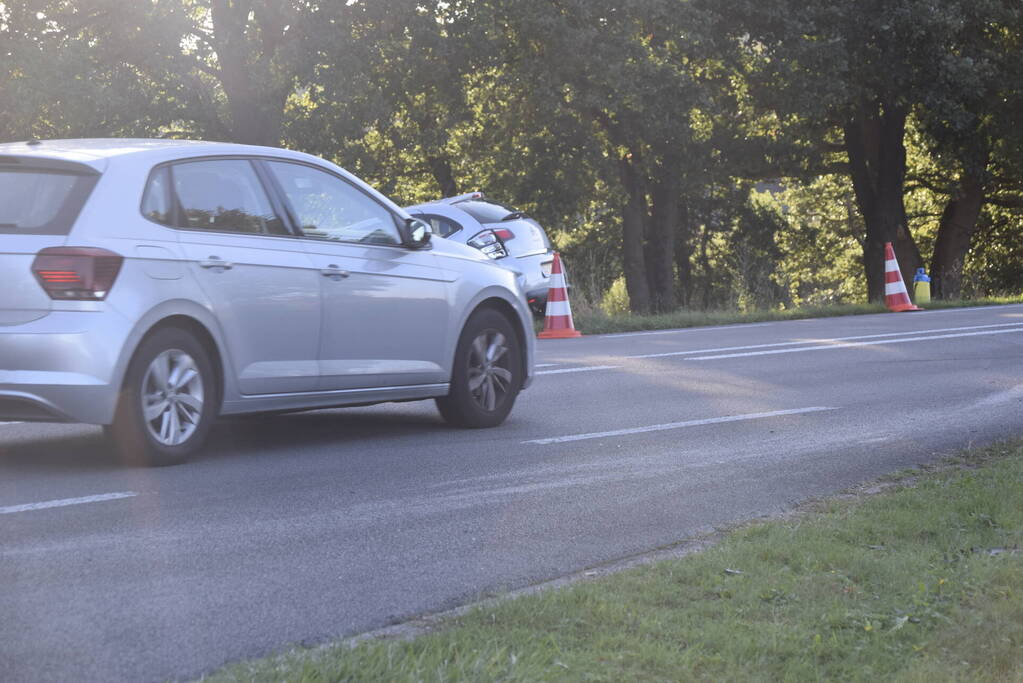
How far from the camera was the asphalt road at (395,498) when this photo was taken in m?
4.70

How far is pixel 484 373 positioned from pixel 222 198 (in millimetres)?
2179

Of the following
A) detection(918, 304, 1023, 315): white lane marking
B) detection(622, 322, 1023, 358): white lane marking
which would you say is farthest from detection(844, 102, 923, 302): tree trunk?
detection(622, 322, 1023, 358): white lane marking

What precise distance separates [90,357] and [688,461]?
10.1 ft

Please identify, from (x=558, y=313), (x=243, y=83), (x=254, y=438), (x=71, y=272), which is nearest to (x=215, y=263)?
(x=71, y=272)

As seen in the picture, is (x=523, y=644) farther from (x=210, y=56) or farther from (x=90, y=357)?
(x=210, y=56)

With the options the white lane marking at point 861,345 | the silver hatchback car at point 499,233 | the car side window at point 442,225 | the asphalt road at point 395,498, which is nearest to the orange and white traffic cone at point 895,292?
the white lane marking at point 861,345

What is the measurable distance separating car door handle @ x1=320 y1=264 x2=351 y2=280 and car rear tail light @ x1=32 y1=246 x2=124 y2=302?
1.45 meters

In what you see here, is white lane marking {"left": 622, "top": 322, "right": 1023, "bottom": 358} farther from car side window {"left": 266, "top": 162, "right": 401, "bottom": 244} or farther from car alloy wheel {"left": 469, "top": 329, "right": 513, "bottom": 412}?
car side window {"left": 266, "top": 162, "right": 401, "bottom": 244}

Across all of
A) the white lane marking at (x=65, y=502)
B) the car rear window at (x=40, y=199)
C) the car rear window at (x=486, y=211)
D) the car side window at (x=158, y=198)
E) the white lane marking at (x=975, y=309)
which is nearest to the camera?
the white lane marking at (x=65, y=502)

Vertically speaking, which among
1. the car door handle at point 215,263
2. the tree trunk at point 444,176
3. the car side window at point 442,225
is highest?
the tree trunk at point 444,176

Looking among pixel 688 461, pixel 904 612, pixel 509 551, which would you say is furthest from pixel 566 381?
pixel 904 612

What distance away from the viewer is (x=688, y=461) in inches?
316

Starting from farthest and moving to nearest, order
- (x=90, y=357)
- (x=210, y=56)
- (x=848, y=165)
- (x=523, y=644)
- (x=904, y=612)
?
(x=848, y=165), (x=210, y=56), (x=90, y=357), (x=904, y=612), (x=523, y=644)

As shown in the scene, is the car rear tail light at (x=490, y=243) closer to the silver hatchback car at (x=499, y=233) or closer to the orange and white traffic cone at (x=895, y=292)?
the silver hatchback car at (x=499, y=233)
